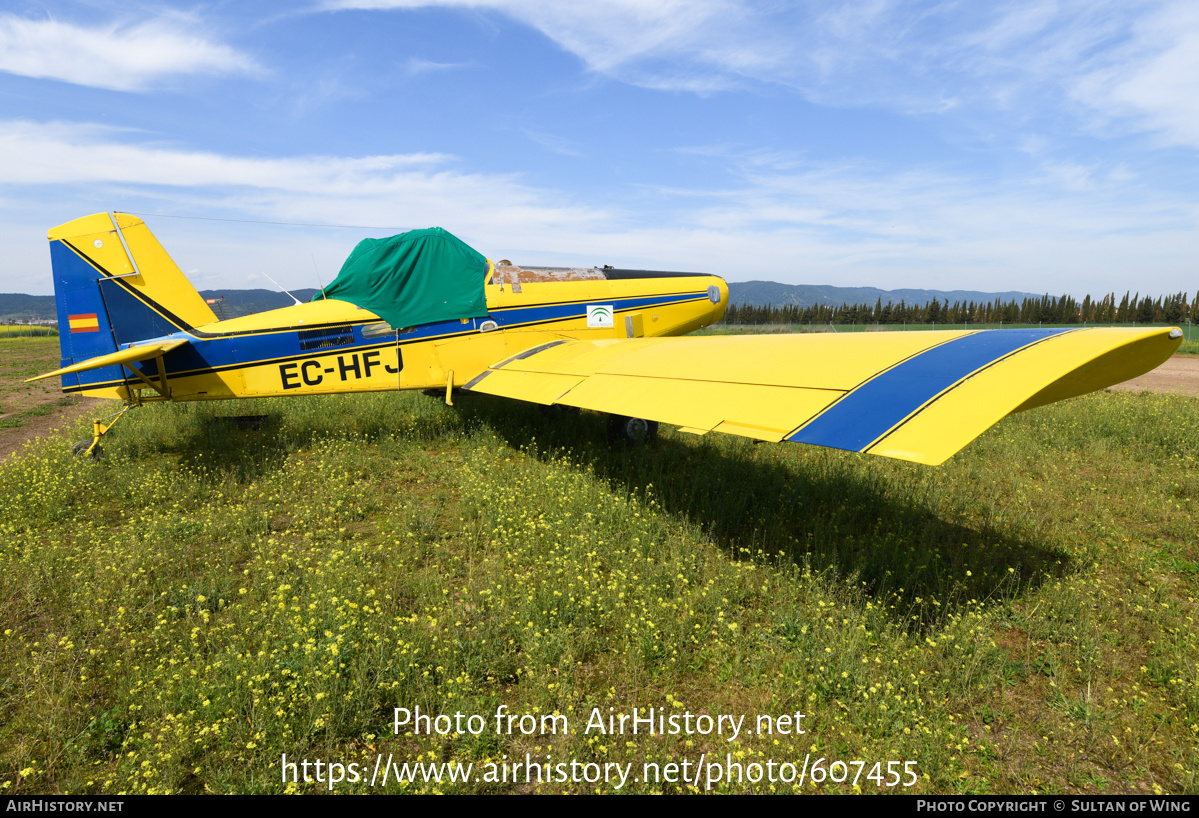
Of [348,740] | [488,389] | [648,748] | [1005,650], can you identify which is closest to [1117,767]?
[1005,650]

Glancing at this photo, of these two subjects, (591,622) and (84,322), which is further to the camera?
(84,322)

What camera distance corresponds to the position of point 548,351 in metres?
7.95

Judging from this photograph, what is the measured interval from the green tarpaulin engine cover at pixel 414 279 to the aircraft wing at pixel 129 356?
202 cm

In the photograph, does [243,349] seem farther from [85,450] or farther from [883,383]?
[883,383]

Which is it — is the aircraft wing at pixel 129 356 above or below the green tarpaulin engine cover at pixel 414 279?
below

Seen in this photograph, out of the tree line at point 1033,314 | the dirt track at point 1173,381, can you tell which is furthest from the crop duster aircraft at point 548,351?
the tree line at point 1033,314

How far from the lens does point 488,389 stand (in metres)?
7.38

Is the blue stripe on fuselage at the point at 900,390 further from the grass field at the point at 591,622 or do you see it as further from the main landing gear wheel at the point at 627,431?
the main landing gear wheel at the point at 627,431

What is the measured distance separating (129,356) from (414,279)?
11.5 ft

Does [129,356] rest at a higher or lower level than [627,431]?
higher

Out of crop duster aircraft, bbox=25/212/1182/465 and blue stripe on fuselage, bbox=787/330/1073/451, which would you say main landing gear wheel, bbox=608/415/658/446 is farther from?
blue stripe on fuselage, bbox=787/330/1073/451

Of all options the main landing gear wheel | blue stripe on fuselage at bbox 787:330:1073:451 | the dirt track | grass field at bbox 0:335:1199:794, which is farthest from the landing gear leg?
the dirt track

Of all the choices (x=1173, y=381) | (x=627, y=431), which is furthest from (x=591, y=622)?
(x=1173, y=381)

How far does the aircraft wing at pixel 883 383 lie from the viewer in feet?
8.74
